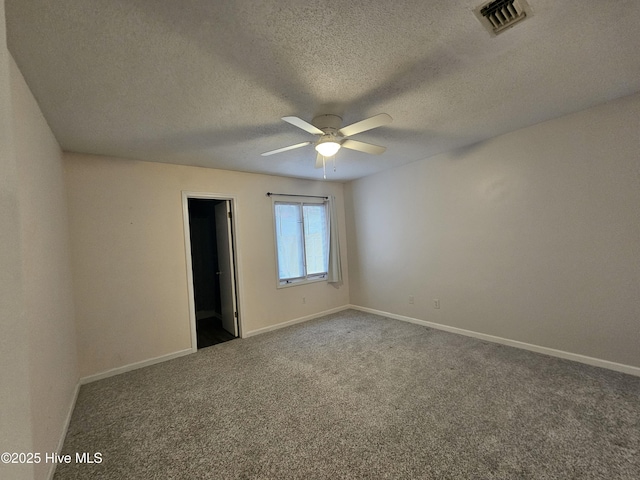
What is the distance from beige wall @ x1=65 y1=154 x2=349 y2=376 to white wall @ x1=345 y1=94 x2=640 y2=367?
98.2 inches

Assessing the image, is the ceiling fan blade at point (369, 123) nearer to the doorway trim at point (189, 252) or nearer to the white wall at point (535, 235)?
the white wall at point (535, 235)

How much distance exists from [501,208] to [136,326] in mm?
4486

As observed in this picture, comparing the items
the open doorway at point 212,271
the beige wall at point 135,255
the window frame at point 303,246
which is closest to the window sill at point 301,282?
the window frame at point 303,246

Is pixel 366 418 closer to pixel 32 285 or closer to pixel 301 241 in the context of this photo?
pixel 32 285

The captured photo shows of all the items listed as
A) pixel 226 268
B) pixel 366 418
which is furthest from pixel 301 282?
pixel 366 418

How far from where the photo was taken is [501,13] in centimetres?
131

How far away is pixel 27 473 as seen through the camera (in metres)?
0.72

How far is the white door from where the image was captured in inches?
152

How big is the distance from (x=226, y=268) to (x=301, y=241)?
1301mm

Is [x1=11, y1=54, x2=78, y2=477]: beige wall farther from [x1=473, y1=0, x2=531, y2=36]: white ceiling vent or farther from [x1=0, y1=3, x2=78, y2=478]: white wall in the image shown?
[x1=473, y1=0, x2=531, y2=36]: white ceiling vent

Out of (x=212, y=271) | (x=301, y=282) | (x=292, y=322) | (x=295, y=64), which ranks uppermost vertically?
A: (x=295, y=64)

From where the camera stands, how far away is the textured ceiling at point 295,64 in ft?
4.13

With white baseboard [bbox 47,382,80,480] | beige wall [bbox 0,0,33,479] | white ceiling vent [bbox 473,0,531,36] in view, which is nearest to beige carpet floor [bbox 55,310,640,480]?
white baseboard [bbox 47,382,80,480]

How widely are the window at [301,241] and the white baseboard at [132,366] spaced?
1670mm
